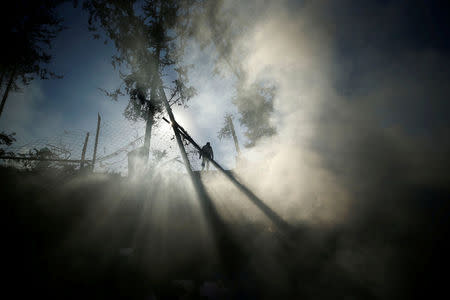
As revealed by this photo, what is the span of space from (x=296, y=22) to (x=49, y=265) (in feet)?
23.2

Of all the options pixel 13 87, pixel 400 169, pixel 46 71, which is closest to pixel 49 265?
pixel 400 169

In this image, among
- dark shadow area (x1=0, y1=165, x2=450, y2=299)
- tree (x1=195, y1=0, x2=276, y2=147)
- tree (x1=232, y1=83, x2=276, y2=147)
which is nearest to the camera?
dark shadow area (x1=0, y1=165, x2=450, y2=299)

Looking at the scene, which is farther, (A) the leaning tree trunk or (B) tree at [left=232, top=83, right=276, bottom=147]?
(B) tree at [left=232, top=83, right=276, bottom=147]

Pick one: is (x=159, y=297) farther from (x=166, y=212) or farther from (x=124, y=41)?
(x=124, y=41)

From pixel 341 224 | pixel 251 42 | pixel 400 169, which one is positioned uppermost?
pixel 251 42

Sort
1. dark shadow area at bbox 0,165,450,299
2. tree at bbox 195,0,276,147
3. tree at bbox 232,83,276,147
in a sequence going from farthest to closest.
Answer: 1. tree at bbox 232,83,276,147
2. tree at bbox 195,0,276,147
3. dark shadow area at bbox 0,165,450,299

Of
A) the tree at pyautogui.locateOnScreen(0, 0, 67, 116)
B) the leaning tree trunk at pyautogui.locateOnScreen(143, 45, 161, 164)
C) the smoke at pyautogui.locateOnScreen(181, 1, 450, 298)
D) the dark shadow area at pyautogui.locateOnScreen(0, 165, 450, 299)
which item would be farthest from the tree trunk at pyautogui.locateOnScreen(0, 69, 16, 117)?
the smoke at pyautogui.locateOnScreen(181, 1, 450, 298)

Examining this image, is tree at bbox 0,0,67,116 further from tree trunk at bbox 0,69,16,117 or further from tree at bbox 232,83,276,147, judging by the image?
tree at bbox 232,83,276,147

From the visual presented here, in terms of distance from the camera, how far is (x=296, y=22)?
4.24 metres

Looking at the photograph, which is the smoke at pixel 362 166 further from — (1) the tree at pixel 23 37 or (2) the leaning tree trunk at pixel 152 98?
(1) the tree at pixel 23 37

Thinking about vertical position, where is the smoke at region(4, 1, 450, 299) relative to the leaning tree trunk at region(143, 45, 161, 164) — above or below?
below

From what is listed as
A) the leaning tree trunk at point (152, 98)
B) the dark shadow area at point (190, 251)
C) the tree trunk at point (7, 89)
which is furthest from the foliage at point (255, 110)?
the tree trunk at point (7, 89)

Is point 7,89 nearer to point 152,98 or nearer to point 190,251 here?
point 152,98

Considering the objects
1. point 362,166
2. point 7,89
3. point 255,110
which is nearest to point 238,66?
point 255,110
